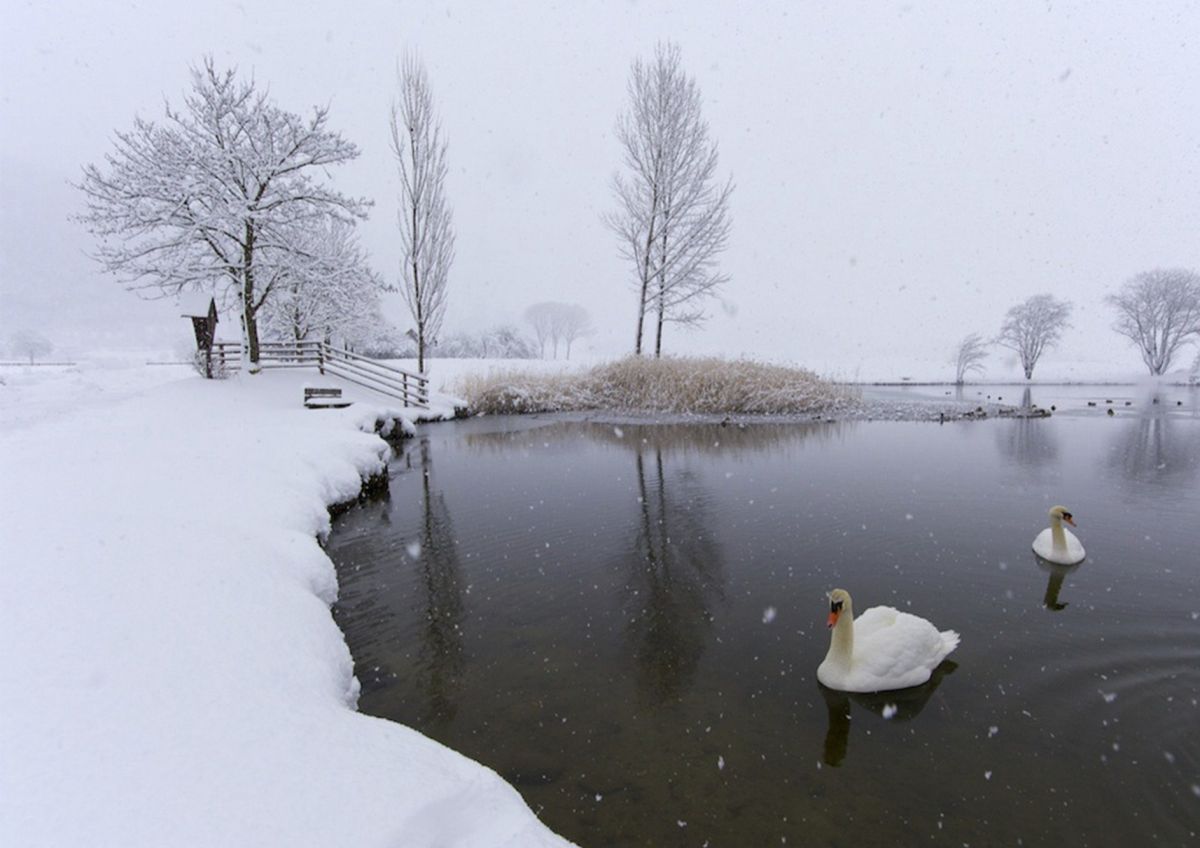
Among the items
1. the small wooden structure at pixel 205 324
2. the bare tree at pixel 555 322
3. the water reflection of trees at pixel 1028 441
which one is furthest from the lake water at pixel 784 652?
the bare tree at pixel 555 322

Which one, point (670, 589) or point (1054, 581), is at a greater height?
point (1054, 581)

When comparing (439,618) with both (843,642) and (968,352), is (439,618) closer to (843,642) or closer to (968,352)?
(843,642)

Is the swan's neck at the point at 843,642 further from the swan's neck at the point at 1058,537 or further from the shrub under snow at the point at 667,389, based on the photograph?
the shrub under snow at the point at 667,389

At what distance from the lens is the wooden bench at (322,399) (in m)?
14.6

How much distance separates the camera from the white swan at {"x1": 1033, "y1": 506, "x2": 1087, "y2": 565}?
584 cm

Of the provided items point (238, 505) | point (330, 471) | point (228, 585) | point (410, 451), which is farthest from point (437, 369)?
point (228, 585)

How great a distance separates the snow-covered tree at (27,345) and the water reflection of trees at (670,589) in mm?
85075

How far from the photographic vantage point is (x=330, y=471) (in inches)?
322

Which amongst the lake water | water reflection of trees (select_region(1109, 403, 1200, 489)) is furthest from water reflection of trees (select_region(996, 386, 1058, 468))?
the lake water

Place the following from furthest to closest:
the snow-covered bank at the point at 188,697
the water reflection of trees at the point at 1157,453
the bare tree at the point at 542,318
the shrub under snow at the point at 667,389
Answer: the bare tree at the point at 542,318, the shrub under snow at the point at 667,389, the water reflection of trees at the point at 1157,453, the snow-covered bank at the point at 188,697

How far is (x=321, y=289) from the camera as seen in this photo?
18.6 m

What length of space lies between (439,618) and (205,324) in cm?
1812

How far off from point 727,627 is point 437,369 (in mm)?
29979

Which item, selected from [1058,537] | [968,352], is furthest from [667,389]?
[968,352]
